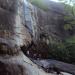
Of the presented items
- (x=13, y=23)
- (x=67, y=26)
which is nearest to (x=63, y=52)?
(x=67, y=26)

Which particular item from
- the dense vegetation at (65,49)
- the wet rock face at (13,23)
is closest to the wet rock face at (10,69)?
the wet rock face at (13,23)

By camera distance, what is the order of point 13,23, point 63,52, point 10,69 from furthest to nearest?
point 63,52
point 13,23
point 10,69

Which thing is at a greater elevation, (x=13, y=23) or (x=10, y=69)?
(x=13, y=23)

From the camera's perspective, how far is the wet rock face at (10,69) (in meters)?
6.78

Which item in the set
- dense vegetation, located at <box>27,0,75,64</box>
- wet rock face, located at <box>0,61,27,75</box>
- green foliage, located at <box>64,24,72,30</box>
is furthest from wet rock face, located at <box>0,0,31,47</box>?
green foliage, located at <box>64,24,72,30</box>

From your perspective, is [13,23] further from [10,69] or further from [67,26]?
[67,26]

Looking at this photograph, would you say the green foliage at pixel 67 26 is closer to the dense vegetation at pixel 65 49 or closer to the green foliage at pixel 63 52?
the dense vegetation at pixel 65 49

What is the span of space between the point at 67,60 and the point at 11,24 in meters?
3.11

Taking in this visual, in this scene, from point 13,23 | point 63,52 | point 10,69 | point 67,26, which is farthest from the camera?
point 67,26

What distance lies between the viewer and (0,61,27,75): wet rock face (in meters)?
6.78

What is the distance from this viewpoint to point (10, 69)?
22.5 feet

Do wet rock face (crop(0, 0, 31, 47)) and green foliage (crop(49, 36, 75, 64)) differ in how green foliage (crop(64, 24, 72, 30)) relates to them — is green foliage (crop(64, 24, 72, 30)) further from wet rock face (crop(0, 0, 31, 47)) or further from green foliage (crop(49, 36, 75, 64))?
wet rock face (crop(0, 0, 31, 47))

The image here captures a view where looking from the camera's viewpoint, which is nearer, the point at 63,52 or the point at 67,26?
the point at 63,52

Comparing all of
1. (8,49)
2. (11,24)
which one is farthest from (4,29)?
(8,49)
